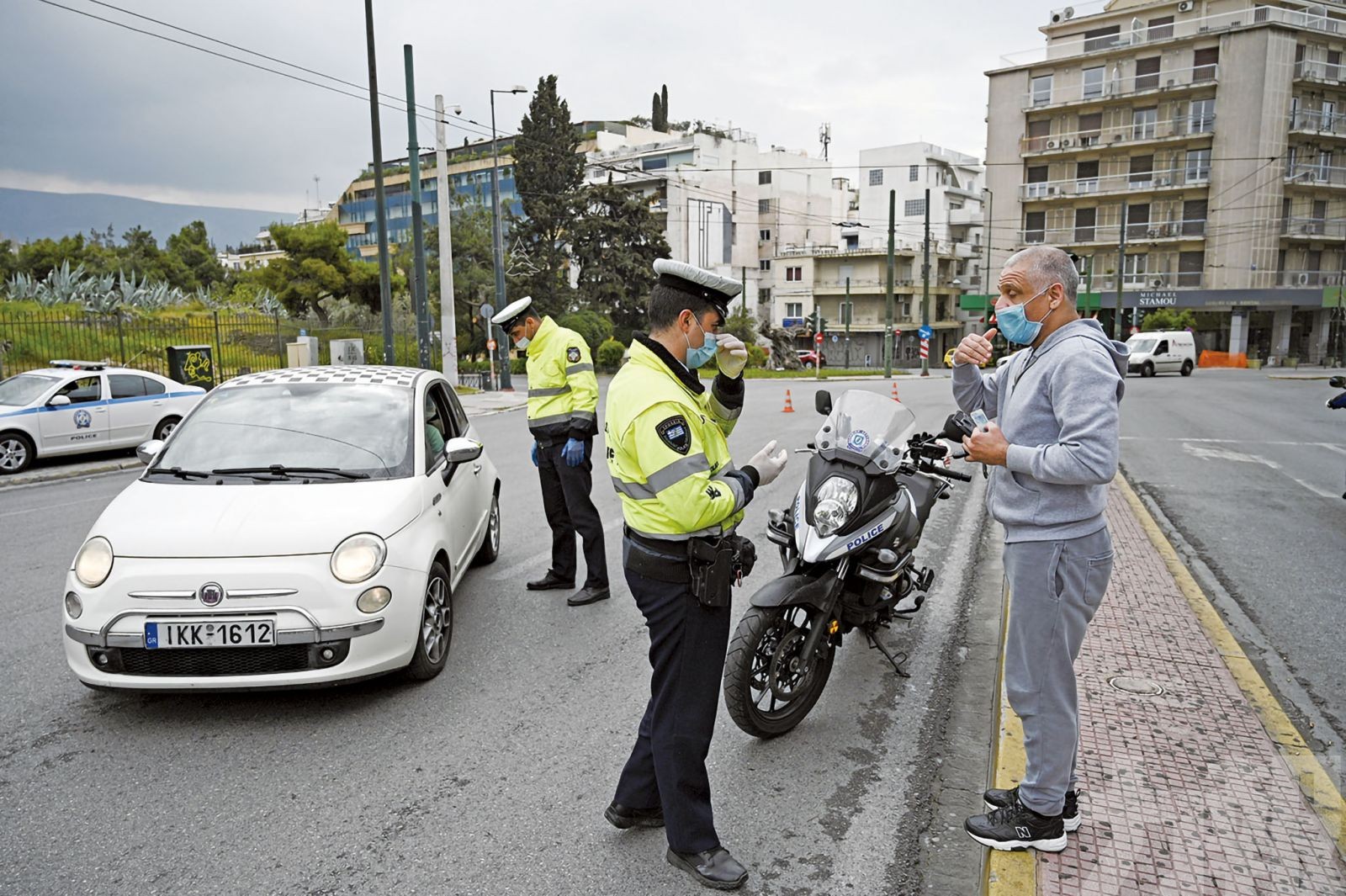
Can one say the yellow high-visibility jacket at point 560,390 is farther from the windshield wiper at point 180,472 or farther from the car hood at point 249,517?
the windshield wiper at point 180,472

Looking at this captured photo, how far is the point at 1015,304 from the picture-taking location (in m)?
3.17

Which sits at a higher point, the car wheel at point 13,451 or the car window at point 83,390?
the car window at point 83,390

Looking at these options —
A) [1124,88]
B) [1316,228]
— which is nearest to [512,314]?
[1124,88]

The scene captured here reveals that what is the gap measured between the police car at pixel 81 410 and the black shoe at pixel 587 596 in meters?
9.51

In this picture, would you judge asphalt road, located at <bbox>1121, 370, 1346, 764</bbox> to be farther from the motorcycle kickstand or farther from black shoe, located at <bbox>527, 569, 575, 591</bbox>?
black shoe, located at <bbox>527, 569, 575, 591</bbox>

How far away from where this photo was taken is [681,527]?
9.36 ft

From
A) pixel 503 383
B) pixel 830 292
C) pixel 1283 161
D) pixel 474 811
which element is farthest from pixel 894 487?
pixel 830 292

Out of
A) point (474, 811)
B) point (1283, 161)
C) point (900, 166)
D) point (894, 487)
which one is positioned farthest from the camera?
point (900, 166)

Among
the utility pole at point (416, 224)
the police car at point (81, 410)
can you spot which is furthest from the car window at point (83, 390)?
the utility pole at point (416, 224)

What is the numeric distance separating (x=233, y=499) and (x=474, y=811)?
2.12 m

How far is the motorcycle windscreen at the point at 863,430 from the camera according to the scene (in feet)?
14.0

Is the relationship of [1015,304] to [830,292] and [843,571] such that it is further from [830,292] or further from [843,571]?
[830,292]

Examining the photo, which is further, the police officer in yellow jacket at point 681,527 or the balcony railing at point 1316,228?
the balcony railing at point 1316,228

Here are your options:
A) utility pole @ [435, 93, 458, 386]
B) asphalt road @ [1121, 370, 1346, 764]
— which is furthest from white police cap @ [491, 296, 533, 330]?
utility pole @ [435, 93, 458, 386]
